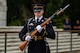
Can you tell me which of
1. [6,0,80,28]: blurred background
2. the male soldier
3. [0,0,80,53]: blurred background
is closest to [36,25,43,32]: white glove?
the male soldier

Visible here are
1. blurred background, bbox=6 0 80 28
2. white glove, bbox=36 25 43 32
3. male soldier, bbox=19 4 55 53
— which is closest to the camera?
white glove, bbox=36 25 43 32

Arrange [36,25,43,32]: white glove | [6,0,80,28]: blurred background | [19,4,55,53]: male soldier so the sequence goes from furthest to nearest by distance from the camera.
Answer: [6,0,80,28]: blurred background → [19,4,55,53]: male soldier → [36,25,43,32]: white glove

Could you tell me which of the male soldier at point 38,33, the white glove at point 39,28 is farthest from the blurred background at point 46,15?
the white glove at point 39,28

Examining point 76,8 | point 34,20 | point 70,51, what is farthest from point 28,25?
point 76,8

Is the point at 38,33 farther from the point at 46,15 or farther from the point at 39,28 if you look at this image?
the point at 46,15

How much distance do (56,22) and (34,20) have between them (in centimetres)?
1752

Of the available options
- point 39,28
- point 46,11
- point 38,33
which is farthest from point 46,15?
point 39,28

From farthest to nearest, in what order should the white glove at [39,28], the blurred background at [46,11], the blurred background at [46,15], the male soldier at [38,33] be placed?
1. the blurred background at [46,11]
2. the blurred background at [46,15]
3. the male soldier at [38,33]
4. the white glove at [39,28]

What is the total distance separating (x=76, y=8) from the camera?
26266 mm

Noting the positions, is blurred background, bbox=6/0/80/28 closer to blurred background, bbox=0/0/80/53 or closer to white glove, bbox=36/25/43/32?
blurred background, bbox=0/0/80/53

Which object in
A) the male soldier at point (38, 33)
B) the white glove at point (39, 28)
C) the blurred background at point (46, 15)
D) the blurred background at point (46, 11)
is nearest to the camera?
the white glove at point (39, 28)

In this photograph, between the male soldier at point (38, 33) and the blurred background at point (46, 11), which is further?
the blurred background at point (46, 11)

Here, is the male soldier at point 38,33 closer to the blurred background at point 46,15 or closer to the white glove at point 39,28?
the white glove at point 39,28

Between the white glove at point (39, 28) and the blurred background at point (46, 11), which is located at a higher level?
the white glove at point (39, 28)
